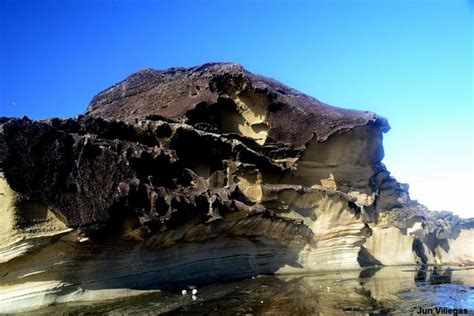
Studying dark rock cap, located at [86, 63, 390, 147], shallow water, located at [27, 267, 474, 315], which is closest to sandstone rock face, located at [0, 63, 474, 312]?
dark rock cap, located at [86, 63, 390, 147]

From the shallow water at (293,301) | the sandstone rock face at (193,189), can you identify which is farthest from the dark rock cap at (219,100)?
the shallow water at (293,301)

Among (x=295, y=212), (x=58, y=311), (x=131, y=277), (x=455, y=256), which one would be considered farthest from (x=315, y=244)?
(x=455, y=256)

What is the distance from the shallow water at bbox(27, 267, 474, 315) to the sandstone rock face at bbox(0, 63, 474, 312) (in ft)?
2.34

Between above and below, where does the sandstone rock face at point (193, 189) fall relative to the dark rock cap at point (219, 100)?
below

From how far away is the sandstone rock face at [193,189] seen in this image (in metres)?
7.27

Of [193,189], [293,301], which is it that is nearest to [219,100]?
[193,189]

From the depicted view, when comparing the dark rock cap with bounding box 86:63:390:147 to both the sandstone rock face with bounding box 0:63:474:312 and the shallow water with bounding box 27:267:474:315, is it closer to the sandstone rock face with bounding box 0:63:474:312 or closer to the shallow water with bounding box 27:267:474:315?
the sandstone rock face with bounding box 0:63:474:312

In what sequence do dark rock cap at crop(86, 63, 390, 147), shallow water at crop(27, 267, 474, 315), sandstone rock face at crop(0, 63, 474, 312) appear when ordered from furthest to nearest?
dark rock cap at crop(86, 63, 390, 147) → sandstone rock face at crop(0, 63, 474, 312) → shallow water at crop(27, 267, 474, 315)

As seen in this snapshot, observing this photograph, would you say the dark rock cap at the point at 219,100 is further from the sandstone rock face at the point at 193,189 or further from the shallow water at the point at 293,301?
the shallow water at the point at 293,301

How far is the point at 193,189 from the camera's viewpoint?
32.1 feet

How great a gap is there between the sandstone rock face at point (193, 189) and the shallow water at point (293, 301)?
28.0 inches

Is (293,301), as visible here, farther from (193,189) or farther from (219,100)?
(219,100)

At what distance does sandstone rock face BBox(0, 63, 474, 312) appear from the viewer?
7.27 metres

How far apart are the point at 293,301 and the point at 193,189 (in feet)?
11.8
